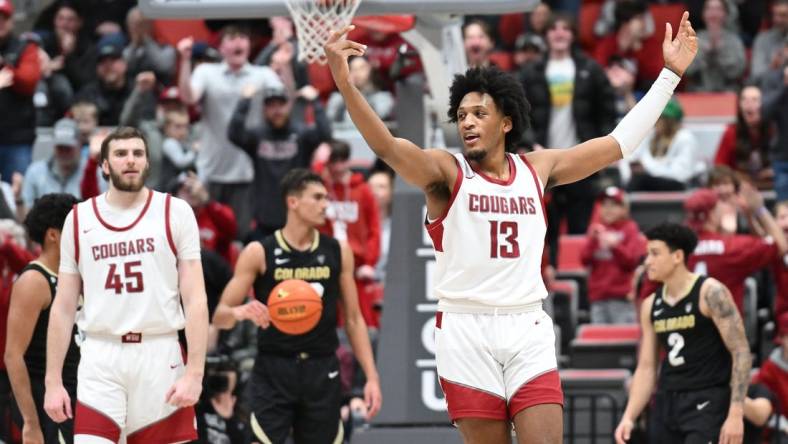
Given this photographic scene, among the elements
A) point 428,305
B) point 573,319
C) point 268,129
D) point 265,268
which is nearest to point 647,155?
point 573,319

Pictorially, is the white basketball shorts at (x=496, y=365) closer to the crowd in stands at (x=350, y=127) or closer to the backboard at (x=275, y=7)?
the backboard at (x=275, y=7)

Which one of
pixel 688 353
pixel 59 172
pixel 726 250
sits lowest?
pixel 688 353

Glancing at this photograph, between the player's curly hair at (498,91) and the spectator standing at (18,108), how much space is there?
7944 mm

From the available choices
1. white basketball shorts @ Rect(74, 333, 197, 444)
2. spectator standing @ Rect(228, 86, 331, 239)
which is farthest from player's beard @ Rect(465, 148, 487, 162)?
spectator standing @ Rect(228, 86, 331, 239)

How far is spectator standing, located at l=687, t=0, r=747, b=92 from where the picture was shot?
55.2 ft

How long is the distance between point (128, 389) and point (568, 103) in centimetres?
794

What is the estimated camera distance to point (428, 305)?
11234mm

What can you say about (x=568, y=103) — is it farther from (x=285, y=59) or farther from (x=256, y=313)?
(x=256, y=313)

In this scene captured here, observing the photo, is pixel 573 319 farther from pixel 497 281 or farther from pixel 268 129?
pixel 497 281

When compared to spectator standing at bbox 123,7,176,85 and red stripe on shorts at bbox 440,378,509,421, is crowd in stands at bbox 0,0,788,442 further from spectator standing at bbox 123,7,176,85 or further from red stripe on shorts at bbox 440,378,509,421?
red stripe on shorts at bbox 440,378,509,421

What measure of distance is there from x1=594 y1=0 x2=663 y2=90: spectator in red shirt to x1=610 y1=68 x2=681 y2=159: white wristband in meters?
9.37

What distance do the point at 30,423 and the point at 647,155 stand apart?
335 inches

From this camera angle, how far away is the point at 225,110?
1504cm

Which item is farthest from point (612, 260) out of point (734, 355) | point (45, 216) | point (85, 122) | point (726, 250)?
point (45, 216)
